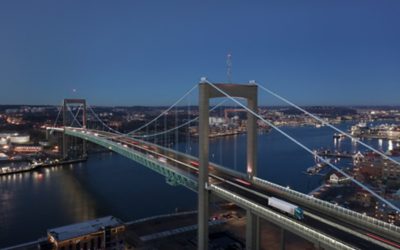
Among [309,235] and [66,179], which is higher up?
[309,235]

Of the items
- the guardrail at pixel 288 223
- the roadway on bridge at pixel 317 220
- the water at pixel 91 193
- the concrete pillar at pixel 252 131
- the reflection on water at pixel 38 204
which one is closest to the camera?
the guardrail at pixel 288 223

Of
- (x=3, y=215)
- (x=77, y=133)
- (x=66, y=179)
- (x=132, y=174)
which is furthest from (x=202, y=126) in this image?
(x=77, y=133)

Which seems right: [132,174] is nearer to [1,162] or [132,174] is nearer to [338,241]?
[1,162]

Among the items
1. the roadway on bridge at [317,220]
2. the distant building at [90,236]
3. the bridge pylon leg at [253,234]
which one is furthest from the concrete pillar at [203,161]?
the distant building at [90,236]

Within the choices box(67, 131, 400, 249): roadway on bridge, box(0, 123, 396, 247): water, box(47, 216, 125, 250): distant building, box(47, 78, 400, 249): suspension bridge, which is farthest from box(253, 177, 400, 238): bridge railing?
box(0, 123, 396, 247): water

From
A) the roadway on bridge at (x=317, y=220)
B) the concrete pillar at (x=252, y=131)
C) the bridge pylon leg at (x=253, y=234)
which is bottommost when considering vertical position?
the bridge pylon leg at (x=253, y=234)

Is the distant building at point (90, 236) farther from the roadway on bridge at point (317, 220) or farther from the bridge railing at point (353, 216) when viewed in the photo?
the bridge railing at point (353, 216)

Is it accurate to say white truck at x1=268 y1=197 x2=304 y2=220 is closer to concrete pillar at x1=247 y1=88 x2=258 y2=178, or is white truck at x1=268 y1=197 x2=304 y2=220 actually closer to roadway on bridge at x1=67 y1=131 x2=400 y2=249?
roadway on bridge at x1=67 y1=131 x2=400 y2=249
